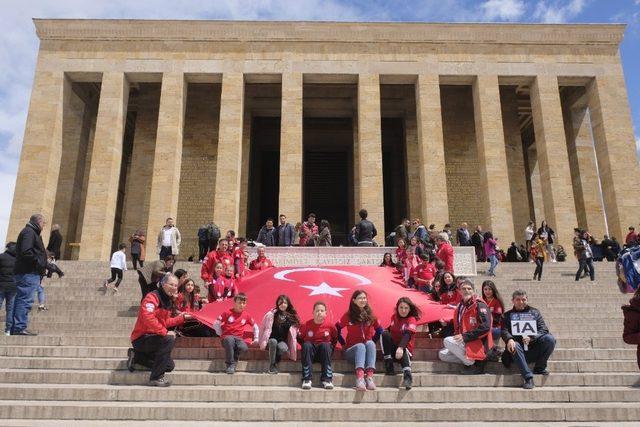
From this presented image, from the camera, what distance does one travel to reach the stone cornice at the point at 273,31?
2130cm

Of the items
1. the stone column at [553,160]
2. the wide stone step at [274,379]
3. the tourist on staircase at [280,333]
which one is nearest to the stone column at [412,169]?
the stone column at [553,160]

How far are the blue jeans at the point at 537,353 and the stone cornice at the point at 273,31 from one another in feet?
58.9

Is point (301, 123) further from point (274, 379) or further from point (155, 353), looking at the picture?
point (274, 379)

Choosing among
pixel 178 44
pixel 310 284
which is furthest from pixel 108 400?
pixel 178 44

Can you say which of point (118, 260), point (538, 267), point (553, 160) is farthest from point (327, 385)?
point (553, 160)

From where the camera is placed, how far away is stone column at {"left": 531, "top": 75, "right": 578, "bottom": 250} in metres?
19.5

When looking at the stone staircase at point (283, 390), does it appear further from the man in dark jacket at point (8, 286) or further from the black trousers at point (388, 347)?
the man in dark jacket at point (8, 286)

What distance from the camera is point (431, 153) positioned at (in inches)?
798

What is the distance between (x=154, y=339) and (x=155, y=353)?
8.9 inches

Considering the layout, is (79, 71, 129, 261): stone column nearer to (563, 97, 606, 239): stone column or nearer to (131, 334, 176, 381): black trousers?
(131, 334, 176, 381): black trousers

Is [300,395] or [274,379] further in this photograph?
[274,379]

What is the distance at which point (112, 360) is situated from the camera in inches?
251

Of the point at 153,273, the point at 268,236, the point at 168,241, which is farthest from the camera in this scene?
the point at 268,236

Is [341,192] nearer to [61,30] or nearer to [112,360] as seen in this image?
[61,30]
